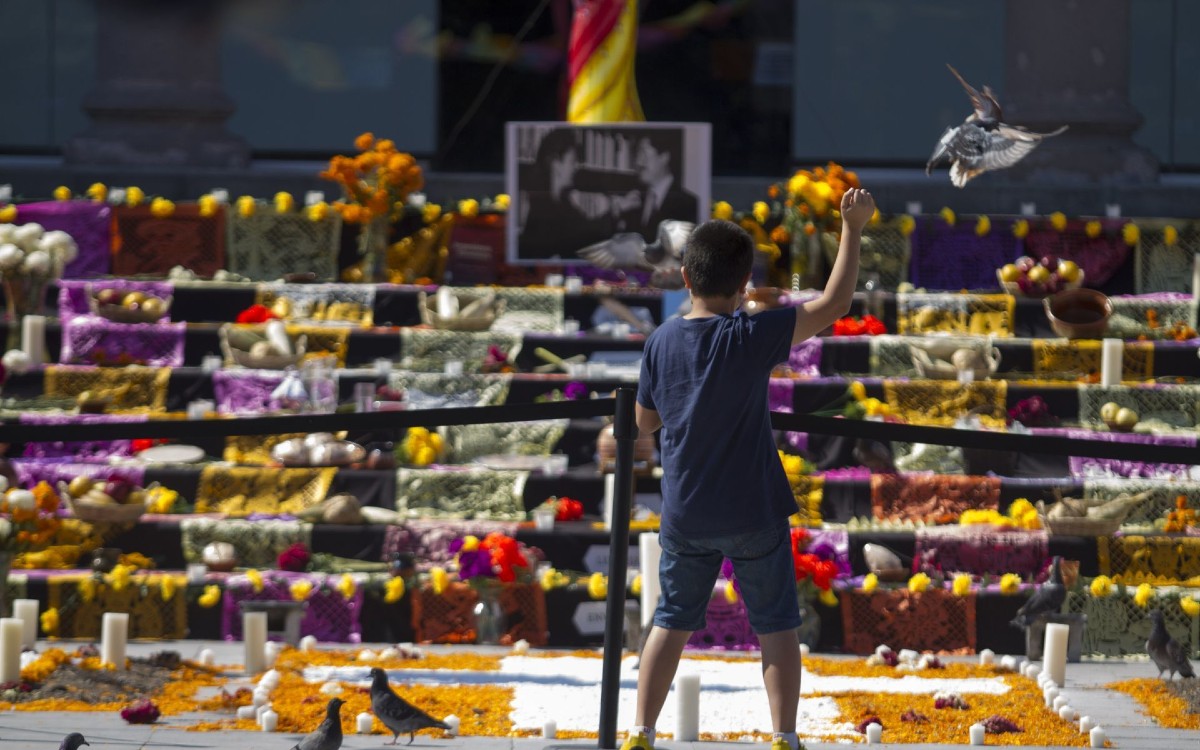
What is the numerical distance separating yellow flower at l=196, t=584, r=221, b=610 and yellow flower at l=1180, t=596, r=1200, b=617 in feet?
10.9

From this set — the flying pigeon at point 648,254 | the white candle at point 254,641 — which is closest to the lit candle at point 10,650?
the white candle at point 254,641

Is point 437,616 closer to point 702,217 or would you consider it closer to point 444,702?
point 444,702

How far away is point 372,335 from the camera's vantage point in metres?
9.25

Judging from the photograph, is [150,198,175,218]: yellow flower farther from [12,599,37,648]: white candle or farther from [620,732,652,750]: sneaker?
[620,732,652,750]: sneaker

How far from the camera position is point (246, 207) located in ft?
34.9

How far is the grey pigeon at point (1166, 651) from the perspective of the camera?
618cm

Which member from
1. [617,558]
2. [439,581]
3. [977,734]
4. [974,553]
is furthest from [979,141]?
[439,581]

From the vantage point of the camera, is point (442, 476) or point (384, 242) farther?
point (384, 242)

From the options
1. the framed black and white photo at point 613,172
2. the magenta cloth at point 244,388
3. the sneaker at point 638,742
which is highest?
the framed black and white photo at point 613,172

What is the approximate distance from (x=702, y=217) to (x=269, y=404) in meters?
2.34

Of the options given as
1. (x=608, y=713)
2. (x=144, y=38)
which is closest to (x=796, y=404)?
(x=608, y=713)

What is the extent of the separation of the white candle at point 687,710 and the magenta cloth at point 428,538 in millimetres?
2105

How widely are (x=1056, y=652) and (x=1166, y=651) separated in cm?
35

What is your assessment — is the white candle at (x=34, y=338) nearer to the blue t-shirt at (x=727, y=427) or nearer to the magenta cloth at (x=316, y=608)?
the magenta cloth at (x=316, y=608)
